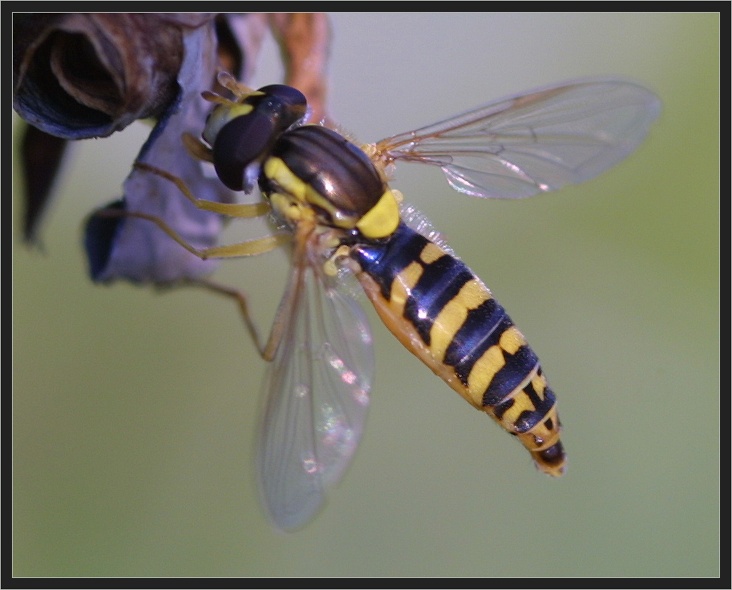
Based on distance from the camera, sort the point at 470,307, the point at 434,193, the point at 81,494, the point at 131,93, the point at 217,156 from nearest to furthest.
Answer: the point at 131,93 < the point at 217,156 < the point at 470,307 < the point at 81,494 < the point at 434,193

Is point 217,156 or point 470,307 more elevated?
point 217,156

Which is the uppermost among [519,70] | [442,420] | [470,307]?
[519,70]

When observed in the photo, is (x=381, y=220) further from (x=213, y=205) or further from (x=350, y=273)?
(x=213, y=205)

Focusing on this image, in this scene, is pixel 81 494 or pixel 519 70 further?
pixel 519 70

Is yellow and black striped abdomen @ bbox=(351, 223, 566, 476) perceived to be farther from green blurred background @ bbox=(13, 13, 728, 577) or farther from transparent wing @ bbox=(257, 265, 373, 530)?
green blurred background @ bbox=(13, 13, 728, 577)

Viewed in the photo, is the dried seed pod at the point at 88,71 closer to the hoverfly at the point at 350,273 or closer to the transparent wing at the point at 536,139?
the hoverfly at the point at 350,273

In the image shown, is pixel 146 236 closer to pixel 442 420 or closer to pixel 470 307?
pixel 470 307

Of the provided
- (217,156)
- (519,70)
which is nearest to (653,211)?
(519,70)

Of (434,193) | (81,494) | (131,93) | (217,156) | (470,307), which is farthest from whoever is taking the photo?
(434,193)
